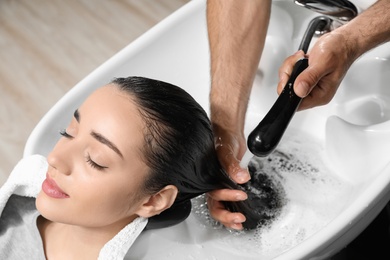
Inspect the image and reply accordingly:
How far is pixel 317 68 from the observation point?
4.02 ft

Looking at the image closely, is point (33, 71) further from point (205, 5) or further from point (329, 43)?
point (329, 43)

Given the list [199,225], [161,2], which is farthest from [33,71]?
[199,225]

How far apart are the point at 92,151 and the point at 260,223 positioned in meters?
0.43

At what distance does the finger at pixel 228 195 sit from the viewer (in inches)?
46.3

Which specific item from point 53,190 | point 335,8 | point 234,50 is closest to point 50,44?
point 234,50

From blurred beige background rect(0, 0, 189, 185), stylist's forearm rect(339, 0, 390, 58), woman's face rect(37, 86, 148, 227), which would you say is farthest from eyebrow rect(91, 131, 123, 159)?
blurred beige background rect(0, 0, 189, 185)

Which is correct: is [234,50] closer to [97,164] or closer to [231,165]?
[231,165]

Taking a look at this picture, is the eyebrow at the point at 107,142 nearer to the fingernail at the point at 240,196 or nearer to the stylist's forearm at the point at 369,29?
the fingernail at the point at 240,196

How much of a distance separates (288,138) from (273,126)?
38cm

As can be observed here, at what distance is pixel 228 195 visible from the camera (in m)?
1.18

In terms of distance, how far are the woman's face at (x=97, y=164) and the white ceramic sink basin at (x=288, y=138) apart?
0.58ft

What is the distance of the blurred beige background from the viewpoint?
208cm

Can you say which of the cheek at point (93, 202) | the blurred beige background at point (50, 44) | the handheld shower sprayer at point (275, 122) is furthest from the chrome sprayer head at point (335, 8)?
the blurred beige background at point (50, 44)

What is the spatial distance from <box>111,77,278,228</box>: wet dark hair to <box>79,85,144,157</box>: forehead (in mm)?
11
